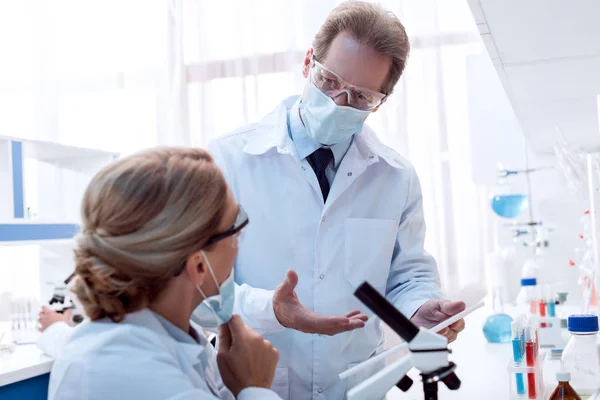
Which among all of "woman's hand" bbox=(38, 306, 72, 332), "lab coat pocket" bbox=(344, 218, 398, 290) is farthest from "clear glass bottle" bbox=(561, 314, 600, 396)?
"woman's hand" bbox=(38, 306, 72, 332)

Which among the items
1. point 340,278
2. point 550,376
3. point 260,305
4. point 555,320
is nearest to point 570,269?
point 555,320

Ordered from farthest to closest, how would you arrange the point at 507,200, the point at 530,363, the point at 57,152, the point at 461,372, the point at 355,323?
the point at 57,152 → the point at 507,200 → the point at 461,372 → the point at 530,363 → the point at 355,323

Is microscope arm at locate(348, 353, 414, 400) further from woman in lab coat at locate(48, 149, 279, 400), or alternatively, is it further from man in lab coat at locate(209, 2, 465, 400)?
man in lab coat at locate(209, 2, 465, 400)

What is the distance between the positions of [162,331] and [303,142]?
76 centimetres

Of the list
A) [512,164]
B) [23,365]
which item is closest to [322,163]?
[23,365]

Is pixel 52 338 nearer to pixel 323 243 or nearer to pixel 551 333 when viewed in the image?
pixel 323 243

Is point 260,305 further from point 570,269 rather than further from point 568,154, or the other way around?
point 570,269

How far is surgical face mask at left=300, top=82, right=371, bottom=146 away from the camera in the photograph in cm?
151

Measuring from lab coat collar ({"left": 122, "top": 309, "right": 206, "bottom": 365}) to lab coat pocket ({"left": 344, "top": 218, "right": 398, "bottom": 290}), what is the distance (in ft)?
2.01

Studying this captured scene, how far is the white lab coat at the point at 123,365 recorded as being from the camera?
0.83 m

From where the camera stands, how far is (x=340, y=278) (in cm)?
151

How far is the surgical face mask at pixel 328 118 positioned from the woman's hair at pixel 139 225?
614 millimetres

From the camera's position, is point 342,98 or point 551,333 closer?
point 342,98

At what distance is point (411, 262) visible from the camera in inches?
62.8
